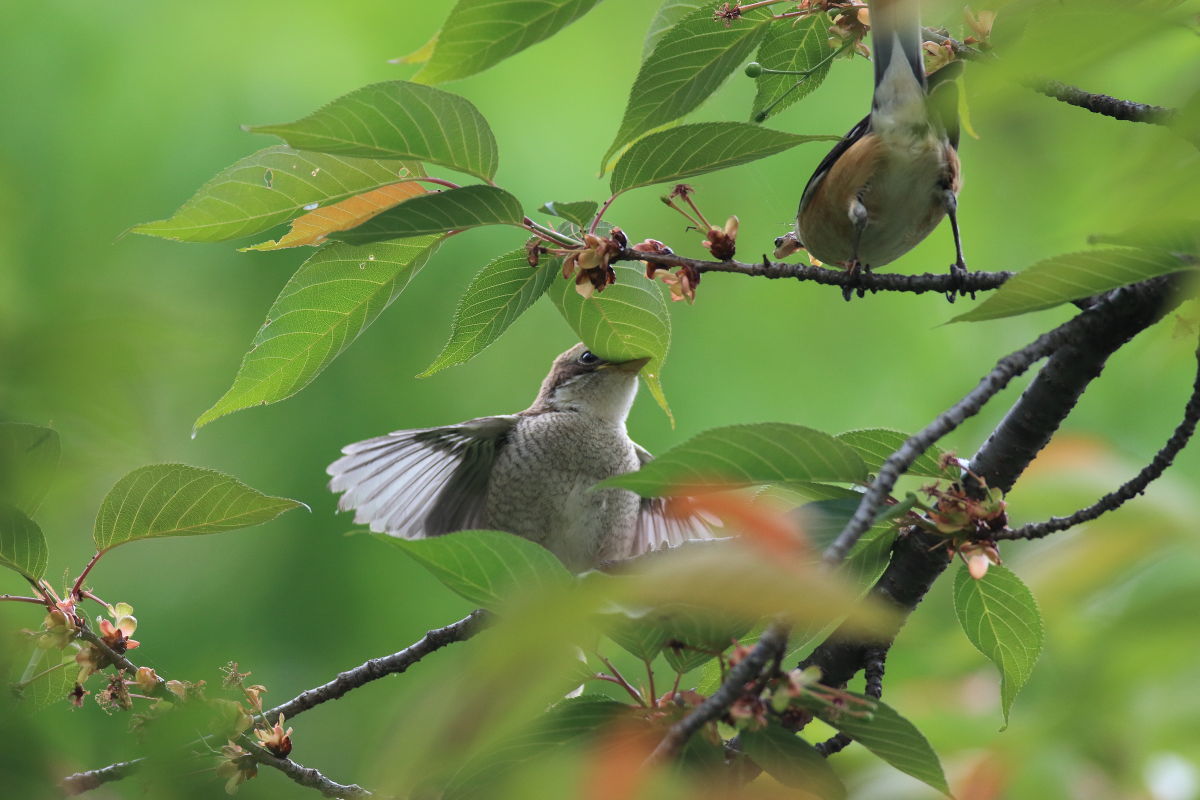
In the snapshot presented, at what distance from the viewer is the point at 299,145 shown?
5.13ft

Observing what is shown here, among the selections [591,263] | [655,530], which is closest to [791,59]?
[591,263]

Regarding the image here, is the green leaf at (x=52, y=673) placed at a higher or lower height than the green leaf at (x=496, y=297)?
lower

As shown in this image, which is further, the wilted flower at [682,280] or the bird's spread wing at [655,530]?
the bird's spread wing at [655,530]

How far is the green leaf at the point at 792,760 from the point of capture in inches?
54.3

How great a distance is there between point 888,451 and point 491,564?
2.29 ft

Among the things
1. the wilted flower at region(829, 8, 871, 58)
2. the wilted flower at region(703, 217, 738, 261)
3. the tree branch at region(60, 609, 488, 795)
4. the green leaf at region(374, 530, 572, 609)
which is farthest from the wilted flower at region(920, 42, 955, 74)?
the tree branch at region(60, 609, 488, 795)

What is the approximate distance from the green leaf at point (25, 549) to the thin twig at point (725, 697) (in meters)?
0.98

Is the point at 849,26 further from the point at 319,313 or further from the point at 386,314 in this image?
the point at 386,314

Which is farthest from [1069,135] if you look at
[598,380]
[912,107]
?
[598,380]

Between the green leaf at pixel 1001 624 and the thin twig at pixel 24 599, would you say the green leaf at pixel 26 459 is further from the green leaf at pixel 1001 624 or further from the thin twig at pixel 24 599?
the green leaf at pixel 1001 624

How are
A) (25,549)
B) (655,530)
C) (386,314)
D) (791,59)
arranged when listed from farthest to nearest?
(386,314)
(655,530)
(791,59)
(25,549)

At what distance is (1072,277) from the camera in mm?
1307

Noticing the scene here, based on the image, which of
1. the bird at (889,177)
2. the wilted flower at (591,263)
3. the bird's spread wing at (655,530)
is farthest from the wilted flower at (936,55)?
the bird's spread wing at (655,530)

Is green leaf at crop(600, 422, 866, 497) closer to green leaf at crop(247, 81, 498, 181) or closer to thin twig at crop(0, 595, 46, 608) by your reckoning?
green leaf at crop(247, 81, 498, 181)
